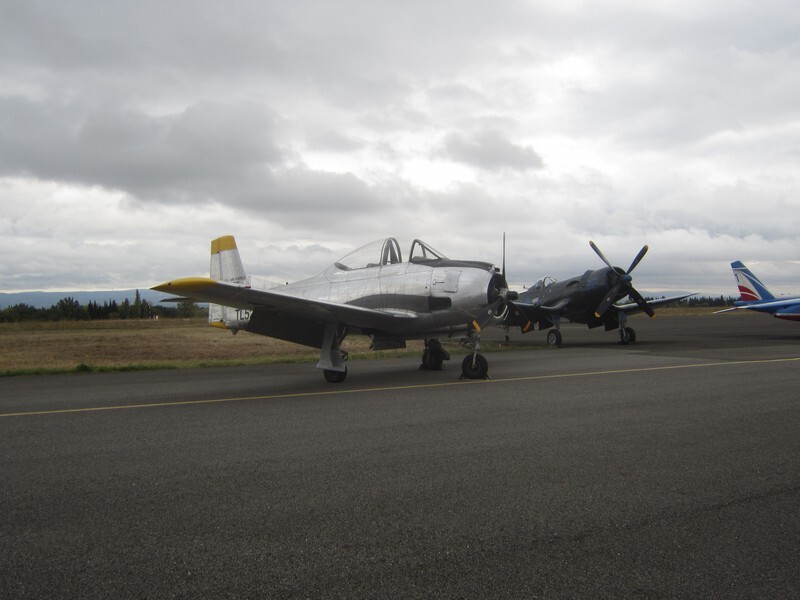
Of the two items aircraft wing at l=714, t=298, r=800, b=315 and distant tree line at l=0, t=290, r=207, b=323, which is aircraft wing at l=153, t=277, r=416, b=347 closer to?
aircraft wing at l=714, t=298, r=800, b=315

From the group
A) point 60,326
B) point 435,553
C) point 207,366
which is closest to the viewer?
point 435,553

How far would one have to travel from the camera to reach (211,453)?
4984mm

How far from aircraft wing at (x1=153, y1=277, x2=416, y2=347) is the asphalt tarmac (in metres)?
1.72

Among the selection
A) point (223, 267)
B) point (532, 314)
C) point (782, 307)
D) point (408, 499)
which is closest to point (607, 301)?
point (532, 314)

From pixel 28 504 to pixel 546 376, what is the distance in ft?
29.0

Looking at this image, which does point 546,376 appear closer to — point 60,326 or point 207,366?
point 207,366

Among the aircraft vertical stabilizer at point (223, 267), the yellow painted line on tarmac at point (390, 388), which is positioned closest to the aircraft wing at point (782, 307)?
the yellow painted line on tarmac at point (390, 388)

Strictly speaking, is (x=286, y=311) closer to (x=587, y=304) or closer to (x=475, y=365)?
(x=475, y=365)

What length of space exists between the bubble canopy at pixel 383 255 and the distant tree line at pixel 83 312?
2482 inches

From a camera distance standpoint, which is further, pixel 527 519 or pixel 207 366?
pixel 207 366

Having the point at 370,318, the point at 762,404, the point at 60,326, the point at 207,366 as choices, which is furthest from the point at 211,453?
the point at 60,326

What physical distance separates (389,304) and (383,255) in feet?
3.97

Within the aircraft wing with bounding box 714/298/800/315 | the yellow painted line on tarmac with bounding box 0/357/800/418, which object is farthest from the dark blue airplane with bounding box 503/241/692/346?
the yellow painted line on tarmac with bounding box 0/357/800/418

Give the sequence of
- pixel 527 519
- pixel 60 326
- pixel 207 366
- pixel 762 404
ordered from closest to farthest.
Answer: pixel 527 519
pixel 762 404
pixel 207 366
pixel 60 326
